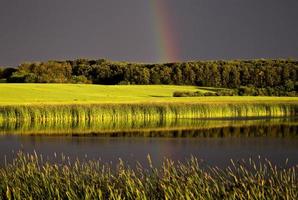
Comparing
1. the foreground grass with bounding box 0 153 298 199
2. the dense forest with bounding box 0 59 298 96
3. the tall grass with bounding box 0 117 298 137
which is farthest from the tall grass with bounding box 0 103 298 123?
the dense forest with bounding box 0 59 298 96

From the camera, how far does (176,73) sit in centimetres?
8556

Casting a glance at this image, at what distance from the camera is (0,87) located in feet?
193

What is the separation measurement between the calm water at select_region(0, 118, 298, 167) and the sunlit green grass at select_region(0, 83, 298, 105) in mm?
13257

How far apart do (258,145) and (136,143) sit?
5.60 m

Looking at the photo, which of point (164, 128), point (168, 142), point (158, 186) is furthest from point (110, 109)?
point (158, 186)

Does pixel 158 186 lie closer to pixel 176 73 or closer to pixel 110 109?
pixel 110 109

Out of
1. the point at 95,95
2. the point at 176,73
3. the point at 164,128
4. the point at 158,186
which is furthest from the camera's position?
the point at 176,73

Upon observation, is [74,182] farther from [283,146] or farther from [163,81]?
[163,81]

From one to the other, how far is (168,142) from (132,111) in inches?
534

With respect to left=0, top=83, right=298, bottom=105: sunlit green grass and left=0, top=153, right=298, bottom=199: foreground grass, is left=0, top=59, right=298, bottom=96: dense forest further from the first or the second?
left=0, top=153, right=298, bottom=199: foreground grass

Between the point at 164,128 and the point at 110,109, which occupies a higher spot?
the point at 110,109

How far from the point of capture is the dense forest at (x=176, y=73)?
3147 inches

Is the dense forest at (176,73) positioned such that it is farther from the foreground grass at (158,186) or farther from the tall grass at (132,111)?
the foreground grass at (158,186)

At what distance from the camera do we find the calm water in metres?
22.7
